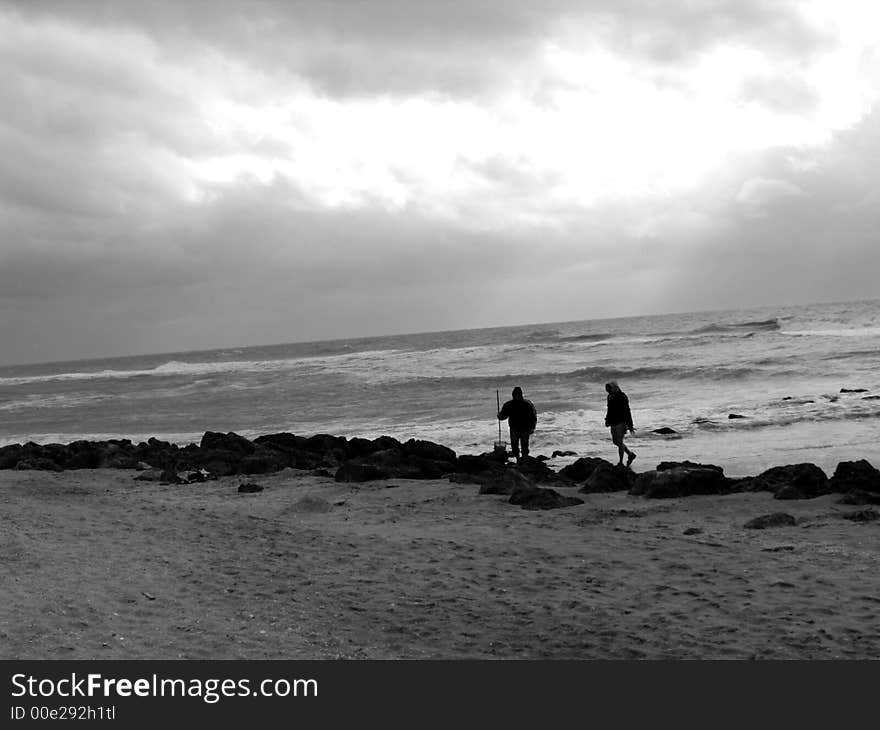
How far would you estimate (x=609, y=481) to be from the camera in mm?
11664

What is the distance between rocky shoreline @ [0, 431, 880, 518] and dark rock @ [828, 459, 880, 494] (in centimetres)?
1

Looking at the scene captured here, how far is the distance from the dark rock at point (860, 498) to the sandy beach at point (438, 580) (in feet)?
0.59

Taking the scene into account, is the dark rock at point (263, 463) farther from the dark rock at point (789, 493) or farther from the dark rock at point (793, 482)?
the dark rock at point (789, 493)

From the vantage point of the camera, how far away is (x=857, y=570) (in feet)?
23.4

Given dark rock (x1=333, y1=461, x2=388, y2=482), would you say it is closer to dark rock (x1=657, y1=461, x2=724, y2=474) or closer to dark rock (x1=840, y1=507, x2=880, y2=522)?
dark rock (x1=657, y1=461, x2=724, y2=474)

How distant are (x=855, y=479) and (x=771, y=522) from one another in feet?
6.35

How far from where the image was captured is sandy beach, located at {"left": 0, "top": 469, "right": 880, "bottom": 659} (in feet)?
18.3

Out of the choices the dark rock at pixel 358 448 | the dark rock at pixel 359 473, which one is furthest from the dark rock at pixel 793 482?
the dark rock at pixel 358 448

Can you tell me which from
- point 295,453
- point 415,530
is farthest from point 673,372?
point 415,530

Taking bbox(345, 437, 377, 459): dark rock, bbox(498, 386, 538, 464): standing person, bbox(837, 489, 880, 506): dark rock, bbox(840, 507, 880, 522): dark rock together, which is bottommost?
bbox(840, 507, 880, 522): dark rock

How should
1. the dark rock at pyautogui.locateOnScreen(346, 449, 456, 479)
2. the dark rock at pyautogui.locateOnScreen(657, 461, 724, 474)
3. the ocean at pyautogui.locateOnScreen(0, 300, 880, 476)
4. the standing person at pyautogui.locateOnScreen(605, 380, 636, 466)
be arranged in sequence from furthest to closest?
the ocean at pyautogui.locateOnScreen(0, 300, 880, 476), the standing person at pyautogui.locateOnScreen(605, 380, 636, 466), the dark rock at pyautogui.locateOnScreen(346, 449, 456, 479), the dark rock at pyautogui.locateOnScreen(657, 461, 724, 474)

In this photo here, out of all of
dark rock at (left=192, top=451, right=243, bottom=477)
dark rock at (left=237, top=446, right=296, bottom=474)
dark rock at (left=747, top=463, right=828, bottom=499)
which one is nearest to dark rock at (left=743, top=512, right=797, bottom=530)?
dark rock at (left=747, top=463, right=828, bottom=499)

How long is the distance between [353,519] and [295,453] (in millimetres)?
6013
